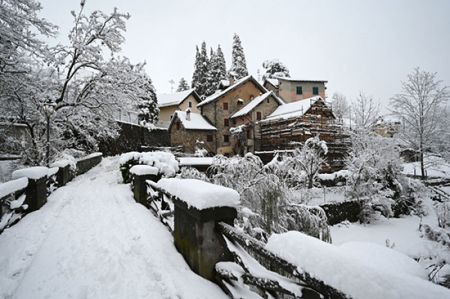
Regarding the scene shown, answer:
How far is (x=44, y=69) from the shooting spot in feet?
49.3

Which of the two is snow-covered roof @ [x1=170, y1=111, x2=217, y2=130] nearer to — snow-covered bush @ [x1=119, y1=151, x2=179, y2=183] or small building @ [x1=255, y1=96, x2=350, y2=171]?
small building @ [x1=255, y1=96, x2=350, y2=171]

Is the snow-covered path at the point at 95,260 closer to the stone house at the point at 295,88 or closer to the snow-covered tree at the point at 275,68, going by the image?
the stone house at the point at 295,88

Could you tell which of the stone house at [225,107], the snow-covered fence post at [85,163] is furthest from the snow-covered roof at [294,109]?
the snow-covered fence post at [85,163]

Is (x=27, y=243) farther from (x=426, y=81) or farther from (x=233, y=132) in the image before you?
(x=426, y=81)

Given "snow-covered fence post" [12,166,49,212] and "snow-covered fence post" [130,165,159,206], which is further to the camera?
"snow-covered fence post" [130,165,159,206]

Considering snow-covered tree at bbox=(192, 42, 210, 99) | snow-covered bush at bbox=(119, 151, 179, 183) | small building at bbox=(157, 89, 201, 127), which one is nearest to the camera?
snow-covered bush at bbox=(119, 151, 179, 183)

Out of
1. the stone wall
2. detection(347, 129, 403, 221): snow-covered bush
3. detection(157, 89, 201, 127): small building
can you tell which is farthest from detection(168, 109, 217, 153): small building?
detection(347, 129, 403, 221): snow-covered bush

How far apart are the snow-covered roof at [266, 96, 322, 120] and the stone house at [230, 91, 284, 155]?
103 cm

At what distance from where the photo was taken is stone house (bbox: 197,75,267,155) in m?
33.7

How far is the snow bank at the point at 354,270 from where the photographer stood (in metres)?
1.11

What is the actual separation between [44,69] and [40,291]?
16625 millimetres

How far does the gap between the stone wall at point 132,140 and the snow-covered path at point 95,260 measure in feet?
74.4

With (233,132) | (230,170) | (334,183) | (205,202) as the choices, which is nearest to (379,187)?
(334,183)

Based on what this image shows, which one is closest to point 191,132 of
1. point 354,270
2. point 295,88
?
point 295,88
